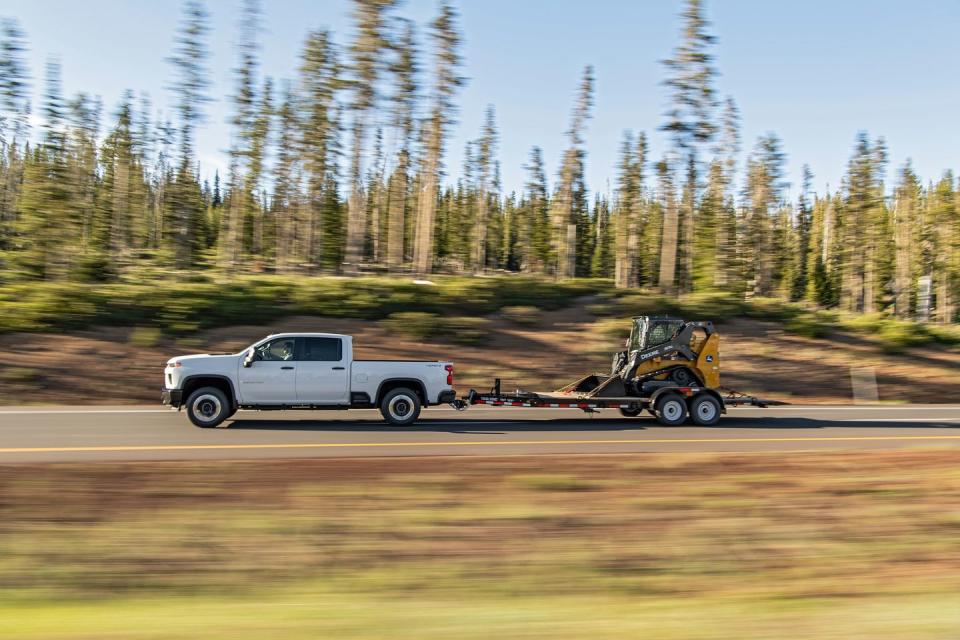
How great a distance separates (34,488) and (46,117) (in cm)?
2530

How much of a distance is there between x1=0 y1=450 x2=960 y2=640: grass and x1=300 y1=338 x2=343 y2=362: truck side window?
478 cm

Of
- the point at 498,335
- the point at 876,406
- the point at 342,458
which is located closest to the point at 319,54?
the point at 498,335

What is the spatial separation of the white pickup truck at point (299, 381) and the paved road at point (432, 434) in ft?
1.48

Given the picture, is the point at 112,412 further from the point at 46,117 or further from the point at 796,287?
the point at 796,287

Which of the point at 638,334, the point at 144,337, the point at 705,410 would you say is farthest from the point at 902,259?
the point at 144,337

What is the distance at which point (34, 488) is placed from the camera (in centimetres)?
894

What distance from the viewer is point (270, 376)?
1524cm

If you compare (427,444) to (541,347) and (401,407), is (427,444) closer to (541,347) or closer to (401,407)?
(401,407)

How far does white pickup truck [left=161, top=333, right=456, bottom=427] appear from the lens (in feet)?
49.1

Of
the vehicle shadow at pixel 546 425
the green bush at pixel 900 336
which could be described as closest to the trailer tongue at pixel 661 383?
the vehicle shadow at pixel 546 425

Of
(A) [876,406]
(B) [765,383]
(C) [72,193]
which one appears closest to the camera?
(A) [876,406]

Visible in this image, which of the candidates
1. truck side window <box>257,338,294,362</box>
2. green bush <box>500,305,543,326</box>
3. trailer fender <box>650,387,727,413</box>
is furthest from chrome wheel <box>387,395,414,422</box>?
green bush <box>500,305,543,326</box>

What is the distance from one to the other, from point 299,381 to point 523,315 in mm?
14219

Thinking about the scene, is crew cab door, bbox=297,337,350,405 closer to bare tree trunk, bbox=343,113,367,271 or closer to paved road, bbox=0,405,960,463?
paved road, bbox=0,405,960,463
